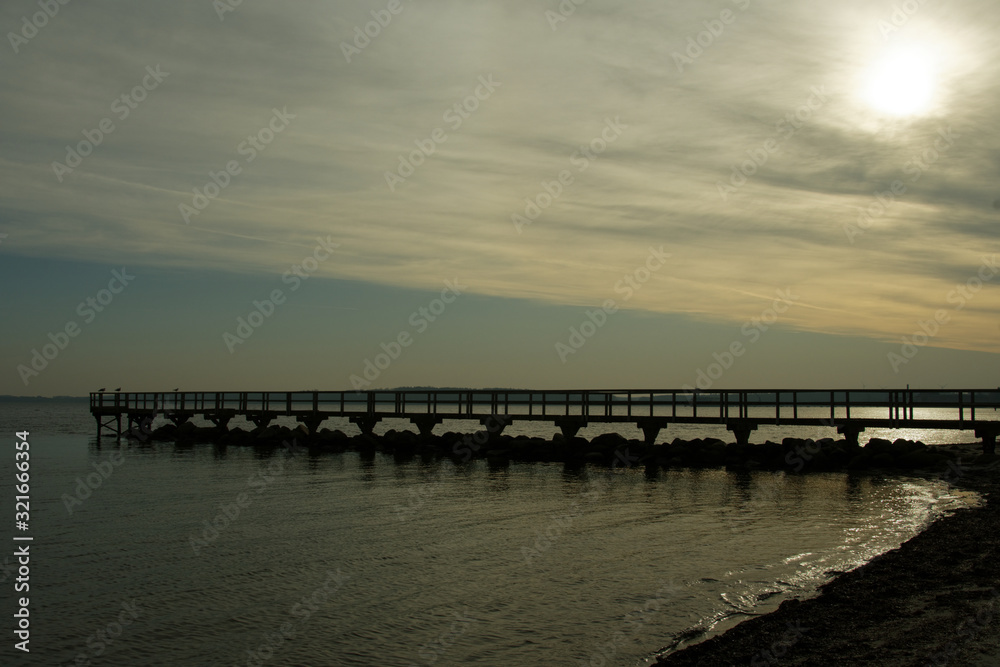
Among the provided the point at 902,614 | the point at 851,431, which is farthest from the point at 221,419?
the point at 902,614

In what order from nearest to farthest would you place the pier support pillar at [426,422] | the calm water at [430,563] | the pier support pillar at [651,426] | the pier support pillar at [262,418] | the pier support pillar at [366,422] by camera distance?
the calm water at [430,563] < the pier support pillar at [651,426] < the pier support pillar at [426,422] < the pier support pillar at [366,422] < the pier support pillar at [262,418]

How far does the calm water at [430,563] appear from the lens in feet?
29.5

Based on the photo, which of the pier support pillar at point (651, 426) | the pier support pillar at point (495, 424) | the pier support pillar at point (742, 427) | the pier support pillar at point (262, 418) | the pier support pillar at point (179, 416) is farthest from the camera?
A: the pier support pillar at point (179, 416)

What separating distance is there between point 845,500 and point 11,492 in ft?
76.1

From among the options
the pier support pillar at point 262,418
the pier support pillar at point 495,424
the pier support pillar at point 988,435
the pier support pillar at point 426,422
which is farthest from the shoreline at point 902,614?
the pier support pillar at point 262,418

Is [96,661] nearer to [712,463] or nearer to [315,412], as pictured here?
[712,463]

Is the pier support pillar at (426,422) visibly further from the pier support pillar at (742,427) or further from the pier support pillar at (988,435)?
the pier support pillar at (988,435)

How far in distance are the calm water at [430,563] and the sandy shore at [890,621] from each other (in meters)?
0.60

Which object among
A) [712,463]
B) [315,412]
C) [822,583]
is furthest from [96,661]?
[315,412]

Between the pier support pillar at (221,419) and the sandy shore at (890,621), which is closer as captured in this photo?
the sandy shore at (890,621)

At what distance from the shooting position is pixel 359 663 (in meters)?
8.30

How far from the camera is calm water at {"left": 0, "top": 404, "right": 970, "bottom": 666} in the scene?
8.98m

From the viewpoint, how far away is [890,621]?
28.7 ft

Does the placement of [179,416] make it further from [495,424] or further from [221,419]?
[495,424]
